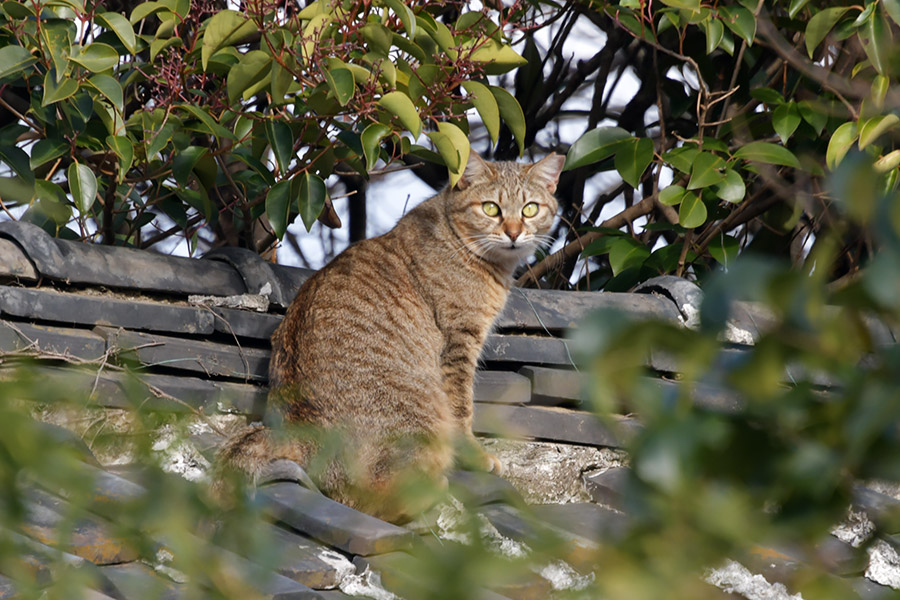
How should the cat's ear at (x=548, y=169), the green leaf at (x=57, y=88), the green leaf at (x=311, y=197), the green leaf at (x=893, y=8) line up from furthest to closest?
the cat's ear at (x=548, y=169) < the green leaf at (x=311, y=197) < the green leaf at (x=893, y=8) < the green leaf at (x=57, y=88)

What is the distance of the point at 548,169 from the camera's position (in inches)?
157

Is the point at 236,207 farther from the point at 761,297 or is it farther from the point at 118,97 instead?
the point at 761,297

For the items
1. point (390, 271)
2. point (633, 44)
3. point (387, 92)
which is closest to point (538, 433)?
point (390, 271)

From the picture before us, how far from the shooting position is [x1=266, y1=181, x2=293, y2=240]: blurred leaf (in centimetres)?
316

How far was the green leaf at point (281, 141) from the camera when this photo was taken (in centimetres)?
301

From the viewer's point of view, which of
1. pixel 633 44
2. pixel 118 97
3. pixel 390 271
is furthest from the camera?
pixel 633 44

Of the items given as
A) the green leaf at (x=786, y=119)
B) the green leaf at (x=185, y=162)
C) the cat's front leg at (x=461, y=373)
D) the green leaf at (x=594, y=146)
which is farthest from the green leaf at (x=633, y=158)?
the green leaf at (x=185, y=162)

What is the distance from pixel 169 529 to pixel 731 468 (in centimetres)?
33

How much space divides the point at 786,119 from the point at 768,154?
502 mm

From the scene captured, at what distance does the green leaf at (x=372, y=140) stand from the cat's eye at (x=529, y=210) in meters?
0.98

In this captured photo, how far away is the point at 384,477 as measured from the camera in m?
2.35

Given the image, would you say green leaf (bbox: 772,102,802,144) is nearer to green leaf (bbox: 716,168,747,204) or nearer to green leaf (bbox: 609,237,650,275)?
green leaf (bbox: 716,168,747,204)

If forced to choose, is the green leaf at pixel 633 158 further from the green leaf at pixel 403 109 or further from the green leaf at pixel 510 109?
the green leaf at pixel 403 109

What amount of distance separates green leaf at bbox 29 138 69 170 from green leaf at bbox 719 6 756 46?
248 centimetres
